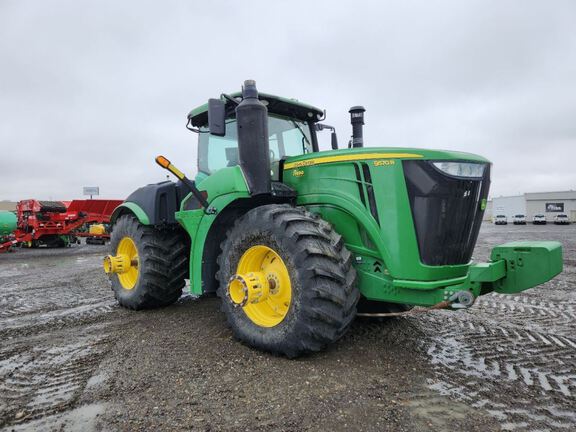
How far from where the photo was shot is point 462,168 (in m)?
3.17

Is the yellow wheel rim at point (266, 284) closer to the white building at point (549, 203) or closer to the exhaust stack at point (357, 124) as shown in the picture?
the exhaust stack at point (357, 124)

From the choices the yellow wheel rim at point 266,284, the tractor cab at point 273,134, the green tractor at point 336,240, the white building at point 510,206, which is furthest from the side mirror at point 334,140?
the white building at point 510,206

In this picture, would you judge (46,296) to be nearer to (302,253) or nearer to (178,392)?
(178,392)

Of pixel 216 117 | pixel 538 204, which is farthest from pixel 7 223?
pixel 538 204

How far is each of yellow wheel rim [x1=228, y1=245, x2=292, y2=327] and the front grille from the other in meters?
1.12

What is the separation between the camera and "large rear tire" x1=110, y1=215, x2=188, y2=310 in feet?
16.0

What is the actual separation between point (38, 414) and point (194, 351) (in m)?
1.24

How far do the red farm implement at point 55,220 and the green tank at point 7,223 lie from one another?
46 centimetres

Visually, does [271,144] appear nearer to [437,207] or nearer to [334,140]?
[334,140]

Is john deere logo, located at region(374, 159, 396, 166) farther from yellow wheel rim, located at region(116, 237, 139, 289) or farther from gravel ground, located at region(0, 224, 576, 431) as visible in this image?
yellow wheel rim, located at region(116, 237, 139, 289)

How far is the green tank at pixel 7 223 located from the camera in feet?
49.4

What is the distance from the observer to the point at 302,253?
3.05 m

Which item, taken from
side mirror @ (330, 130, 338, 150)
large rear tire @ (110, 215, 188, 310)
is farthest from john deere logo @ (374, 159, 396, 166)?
large rear tire @ (110, 215, 188, 310)

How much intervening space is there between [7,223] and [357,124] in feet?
50.7
